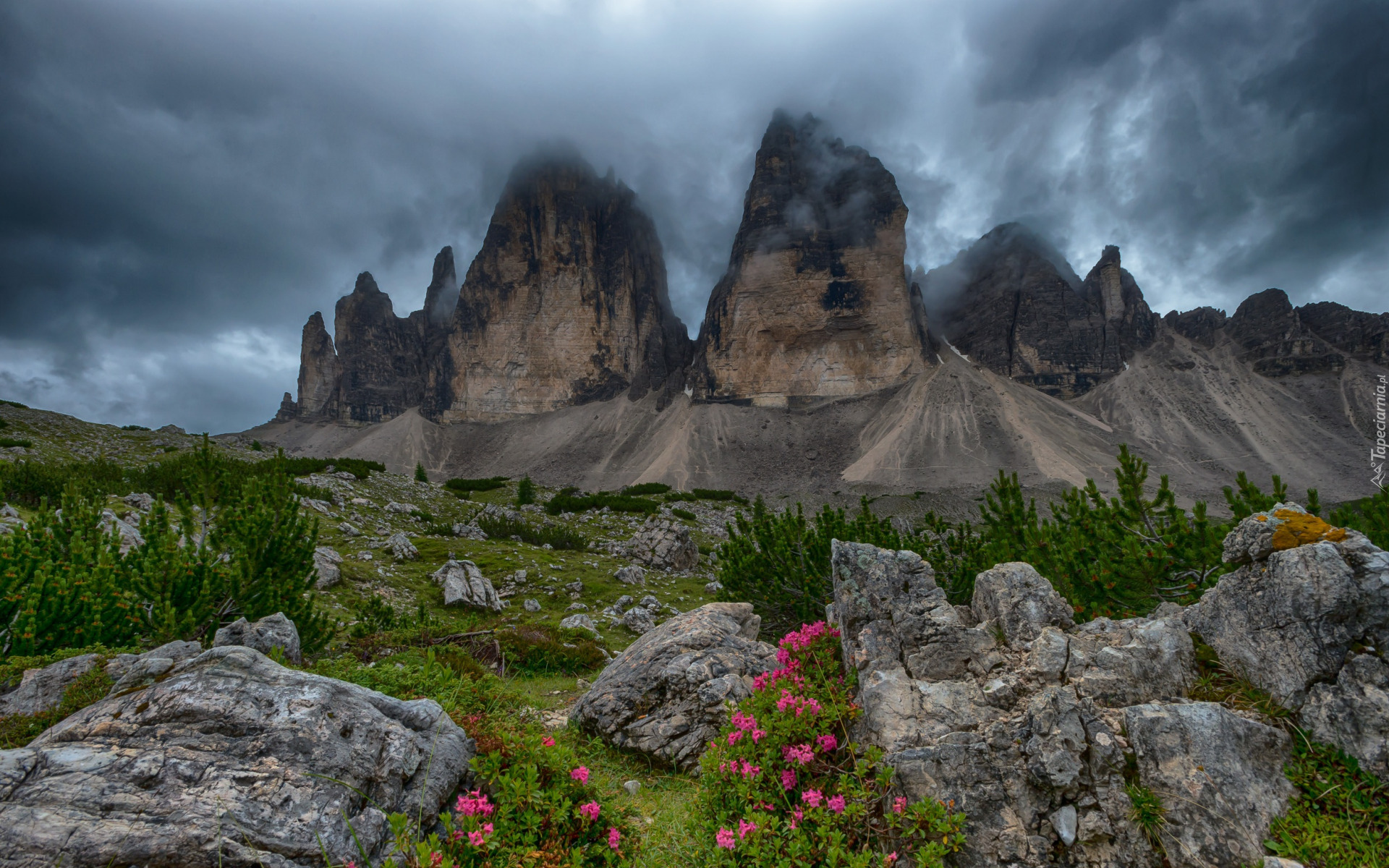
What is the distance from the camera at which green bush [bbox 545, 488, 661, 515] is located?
34.8m

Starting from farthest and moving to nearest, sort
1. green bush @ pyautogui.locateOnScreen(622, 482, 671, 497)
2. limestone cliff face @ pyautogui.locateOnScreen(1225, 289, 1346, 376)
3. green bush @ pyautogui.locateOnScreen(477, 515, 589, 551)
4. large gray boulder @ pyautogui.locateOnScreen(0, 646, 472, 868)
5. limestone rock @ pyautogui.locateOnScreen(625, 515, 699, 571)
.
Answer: limestone cliff face @ pyautogui.locateOnScreen(1225, 289, 1346, 376) → green bush @ pyautogui.locateOnScreen(622, 482, 671, 497) → green bush @ pyautogui.locateOnScreen(477, 515, 589, 551) → limestone rock @ pyautogui.locateOnScreen(625, 515, 699, 571) → large gray boulder @ pyautogui.locateOnScreen(0, 646, 472, 868)

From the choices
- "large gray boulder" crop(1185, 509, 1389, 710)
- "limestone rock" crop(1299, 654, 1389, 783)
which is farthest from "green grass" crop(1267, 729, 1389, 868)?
"large gray boulder" crop(1185, 509, 1389, 710)

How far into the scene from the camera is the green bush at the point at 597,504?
3484 cm

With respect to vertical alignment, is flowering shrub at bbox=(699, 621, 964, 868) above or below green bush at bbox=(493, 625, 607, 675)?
above

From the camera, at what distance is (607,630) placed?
42.9 ft

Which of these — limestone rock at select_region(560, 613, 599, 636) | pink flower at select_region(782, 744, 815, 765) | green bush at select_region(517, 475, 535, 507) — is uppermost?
green bush at select_region(517, 475, 535, 507)

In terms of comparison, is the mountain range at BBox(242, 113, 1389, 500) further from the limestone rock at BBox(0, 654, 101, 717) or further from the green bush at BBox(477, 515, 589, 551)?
the limestone rock at BBox(0, 654, 101, 717)

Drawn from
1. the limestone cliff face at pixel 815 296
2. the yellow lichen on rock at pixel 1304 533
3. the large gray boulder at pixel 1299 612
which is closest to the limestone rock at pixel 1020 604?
the large gray boulder at pixel 1299 612

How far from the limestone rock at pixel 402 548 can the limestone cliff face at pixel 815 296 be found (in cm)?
8061

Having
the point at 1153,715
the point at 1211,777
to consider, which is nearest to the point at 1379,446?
the point at 1153,715

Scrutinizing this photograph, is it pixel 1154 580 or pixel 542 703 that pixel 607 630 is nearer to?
pixel 542 703

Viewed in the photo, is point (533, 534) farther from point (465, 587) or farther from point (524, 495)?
point (524, 495)

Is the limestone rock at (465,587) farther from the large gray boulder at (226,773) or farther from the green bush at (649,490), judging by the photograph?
the green bush at (649,490)

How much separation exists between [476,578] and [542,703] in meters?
7.70
